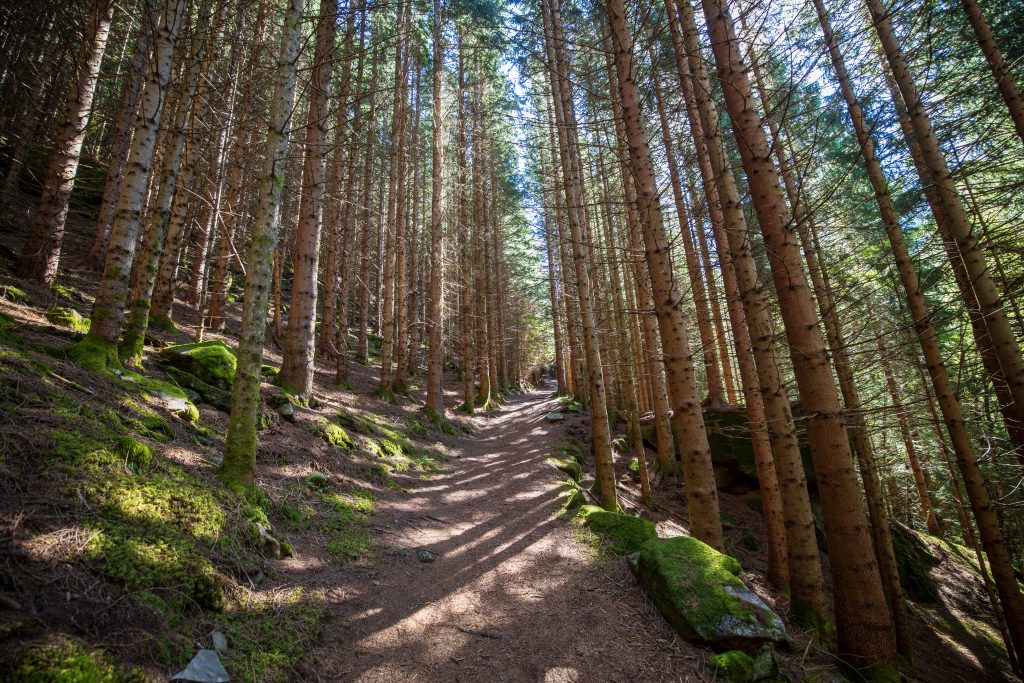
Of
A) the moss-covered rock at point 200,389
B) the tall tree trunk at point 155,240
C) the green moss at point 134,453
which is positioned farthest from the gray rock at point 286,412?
the green moss at point 134,453

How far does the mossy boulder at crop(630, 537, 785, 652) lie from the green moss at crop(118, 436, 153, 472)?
4693 millimetres

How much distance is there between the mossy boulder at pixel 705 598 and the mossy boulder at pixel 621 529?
1.95 feet

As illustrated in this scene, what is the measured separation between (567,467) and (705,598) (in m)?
6.08

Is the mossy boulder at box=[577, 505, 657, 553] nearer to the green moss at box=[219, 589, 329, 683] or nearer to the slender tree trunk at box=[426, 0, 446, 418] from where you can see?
the green moss at box=[219, 589, 329, 683]

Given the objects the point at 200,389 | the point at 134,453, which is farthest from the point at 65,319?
the point at 134,453

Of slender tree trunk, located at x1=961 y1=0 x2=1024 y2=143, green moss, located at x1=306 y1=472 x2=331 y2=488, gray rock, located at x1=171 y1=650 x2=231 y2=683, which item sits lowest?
gray rock, located at x1=171 y1=650 x2=231 y2=683

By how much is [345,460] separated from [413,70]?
15.6 m

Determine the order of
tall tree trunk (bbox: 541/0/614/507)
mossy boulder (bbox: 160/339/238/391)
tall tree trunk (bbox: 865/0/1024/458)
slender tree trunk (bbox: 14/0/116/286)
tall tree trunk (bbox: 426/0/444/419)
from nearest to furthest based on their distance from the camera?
tall tree trunk (bbox: 865/0/1024/458) < mossy boulder (bbox: 160/339/238/391) < tall tree trunk (bbox: 541/0/614/507) < slender tree trunk (bbox: 14/0/116/286) < tall tree trunk (bbox: 426/0/444/419)

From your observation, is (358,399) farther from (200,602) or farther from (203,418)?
(200,602)

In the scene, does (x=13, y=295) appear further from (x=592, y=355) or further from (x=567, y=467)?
(x=567, y=467)

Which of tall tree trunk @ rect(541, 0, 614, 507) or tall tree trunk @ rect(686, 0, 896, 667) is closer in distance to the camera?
tall tree trunk @ rect(686, 0, 896, 667)

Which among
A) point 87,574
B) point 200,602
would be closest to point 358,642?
point 200,602

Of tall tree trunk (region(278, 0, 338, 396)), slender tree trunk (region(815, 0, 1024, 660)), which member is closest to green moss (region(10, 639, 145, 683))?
tall tree trunk (region(278, 0, 338, 396))

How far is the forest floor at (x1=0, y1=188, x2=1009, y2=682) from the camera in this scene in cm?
225
